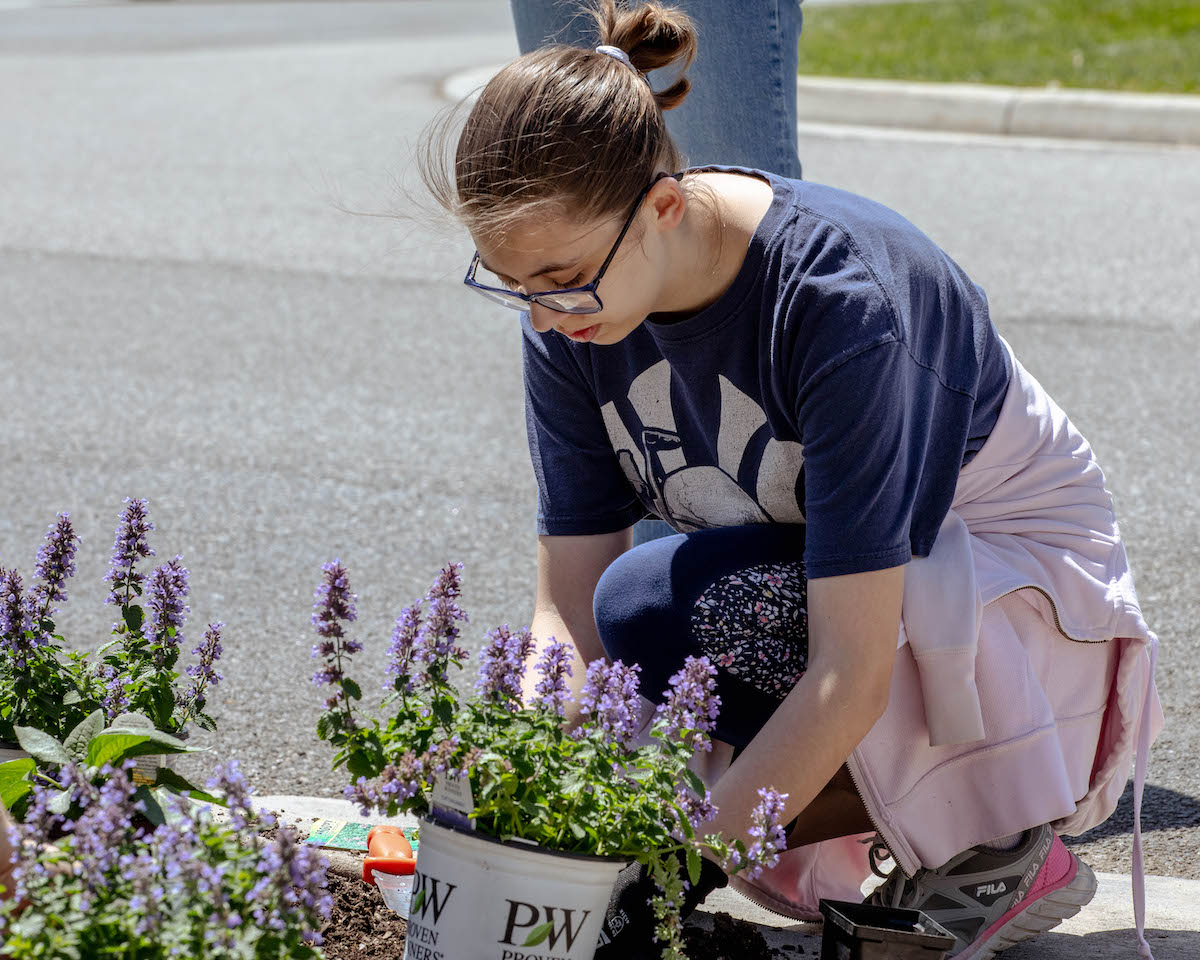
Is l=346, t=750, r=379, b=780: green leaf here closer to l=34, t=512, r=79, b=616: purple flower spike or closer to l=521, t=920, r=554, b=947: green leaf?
l=521, t=920, r=554, b=947: green leaf

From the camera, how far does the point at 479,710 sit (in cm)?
160

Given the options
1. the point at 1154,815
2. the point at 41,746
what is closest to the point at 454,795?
the point at 41,746

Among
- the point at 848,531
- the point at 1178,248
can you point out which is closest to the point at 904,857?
the point at 848,531

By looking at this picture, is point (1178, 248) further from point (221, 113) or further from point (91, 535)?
point (221, 113)

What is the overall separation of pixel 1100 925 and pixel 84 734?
4.54ft

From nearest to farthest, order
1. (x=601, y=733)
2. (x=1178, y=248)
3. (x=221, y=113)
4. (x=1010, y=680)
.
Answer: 1. (x=601, y=733)
2. (x=1010, y=680)
3. (x=1178, y=248)
4. (x=221, y=113)

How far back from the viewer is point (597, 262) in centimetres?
182

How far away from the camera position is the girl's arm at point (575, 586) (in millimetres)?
2186

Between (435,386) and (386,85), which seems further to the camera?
(386,85)

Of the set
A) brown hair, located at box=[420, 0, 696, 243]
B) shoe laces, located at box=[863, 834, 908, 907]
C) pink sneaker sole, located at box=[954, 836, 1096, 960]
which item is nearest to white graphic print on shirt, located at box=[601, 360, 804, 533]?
brown hair, located at box=[420, 0, 696, 243]

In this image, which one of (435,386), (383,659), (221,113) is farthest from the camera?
(221,113)

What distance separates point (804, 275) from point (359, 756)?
790mm

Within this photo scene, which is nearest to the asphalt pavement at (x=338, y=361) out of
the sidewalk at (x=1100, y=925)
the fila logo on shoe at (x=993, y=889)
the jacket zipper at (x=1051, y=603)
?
the sidewalk at (x=1100, y=925)

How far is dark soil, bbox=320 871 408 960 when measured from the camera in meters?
1.93
